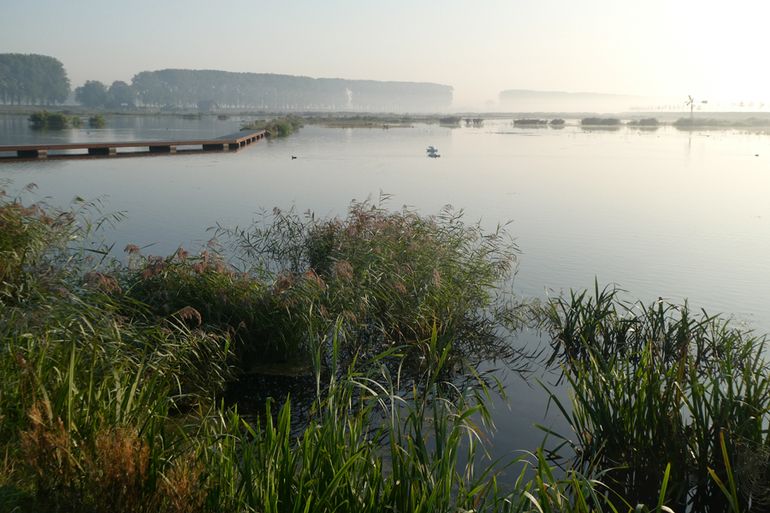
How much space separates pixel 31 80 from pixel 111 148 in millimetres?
148014

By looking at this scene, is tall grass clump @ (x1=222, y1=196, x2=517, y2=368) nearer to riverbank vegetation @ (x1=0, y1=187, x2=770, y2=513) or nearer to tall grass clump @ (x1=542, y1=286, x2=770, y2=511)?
riverbank vegetation @ (x1=0, y1=187, x2=770, y2=513)

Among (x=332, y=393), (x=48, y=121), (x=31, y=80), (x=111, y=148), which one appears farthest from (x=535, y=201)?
(x=31, y=80)

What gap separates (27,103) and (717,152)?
167 m

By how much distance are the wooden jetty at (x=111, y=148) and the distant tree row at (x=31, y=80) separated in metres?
140

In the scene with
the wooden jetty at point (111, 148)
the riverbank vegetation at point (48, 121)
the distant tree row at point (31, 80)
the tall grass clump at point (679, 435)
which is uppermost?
the distant tree row at point (31, 80)

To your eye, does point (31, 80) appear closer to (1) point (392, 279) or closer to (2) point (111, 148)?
(2) point (111, 148)

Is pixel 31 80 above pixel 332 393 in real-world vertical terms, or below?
above

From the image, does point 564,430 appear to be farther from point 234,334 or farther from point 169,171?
point 169,171

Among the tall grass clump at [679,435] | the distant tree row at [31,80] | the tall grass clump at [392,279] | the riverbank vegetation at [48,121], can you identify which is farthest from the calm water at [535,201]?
the distant tree row at [31,80]

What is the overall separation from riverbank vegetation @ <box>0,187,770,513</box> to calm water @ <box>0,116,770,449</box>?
123 cm

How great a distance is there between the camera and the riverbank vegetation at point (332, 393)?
11.5 ft

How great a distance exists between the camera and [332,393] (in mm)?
3762

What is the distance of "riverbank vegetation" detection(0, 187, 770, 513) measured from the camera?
11.5ft

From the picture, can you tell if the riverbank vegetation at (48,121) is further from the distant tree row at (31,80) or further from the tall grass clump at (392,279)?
the distant tree row at (31,80)
